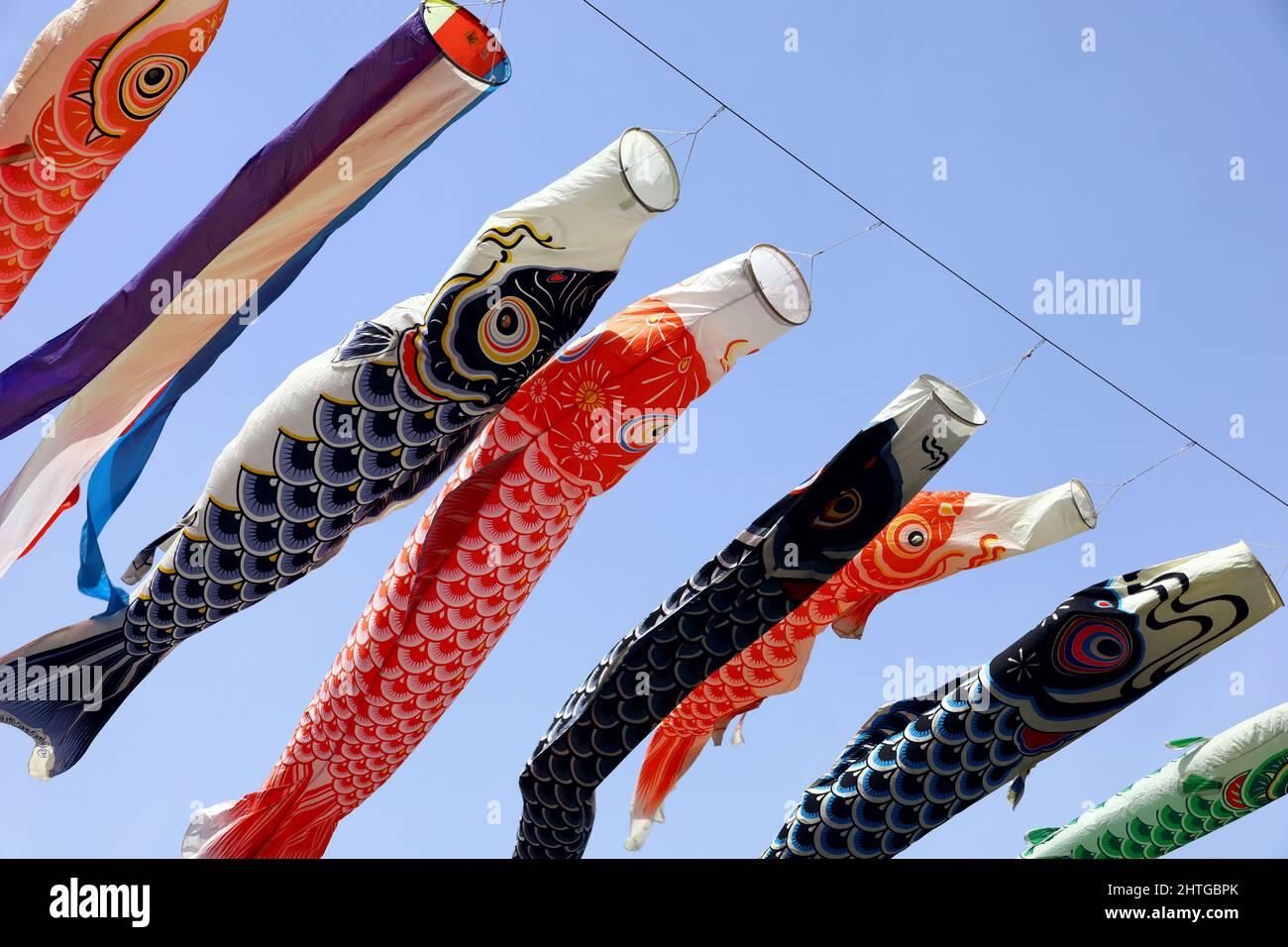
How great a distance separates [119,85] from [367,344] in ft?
4.72

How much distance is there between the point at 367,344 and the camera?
17.9 feet

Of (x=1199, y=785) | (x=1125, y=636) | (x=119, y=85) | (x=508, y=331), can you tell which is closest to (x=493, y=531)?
(x=508, y=331)

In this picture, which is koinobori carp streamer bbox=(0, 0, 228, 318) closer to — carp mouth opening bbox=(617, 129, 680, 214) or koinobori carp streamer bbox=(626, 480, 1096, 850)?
carp mouth opening bbox=(617, 129, 680, 214)

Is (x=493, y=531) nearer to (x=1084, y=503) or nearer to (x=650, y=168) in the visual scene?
(x=650, y=168)

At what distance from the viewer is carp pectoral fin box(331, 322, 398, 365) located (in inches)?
214

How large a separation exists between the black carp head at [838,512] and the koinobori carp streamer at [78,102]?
3.05 meters

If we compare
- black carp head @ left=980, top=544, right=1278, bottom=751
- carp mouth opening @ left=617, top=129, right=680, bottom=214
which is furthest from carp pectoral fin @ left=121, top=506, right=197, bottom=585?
black carp head @ left=980, top=544, right=1278, bottom=751

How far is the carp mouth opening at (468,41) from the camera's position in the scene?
5105mm

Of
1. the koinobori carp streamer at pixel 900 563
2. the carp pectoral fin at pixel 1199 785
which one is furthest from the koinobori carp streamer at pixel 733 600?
the carp pectoral fin at pixel 1199 785

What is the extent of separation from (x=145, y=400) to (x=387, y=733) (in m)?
1.72

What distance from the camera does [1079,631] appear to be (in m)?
5.80

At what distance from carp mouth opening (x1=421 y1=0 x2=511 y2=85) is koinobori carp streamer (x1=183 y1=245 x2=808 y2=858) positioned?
1148 millimetres
